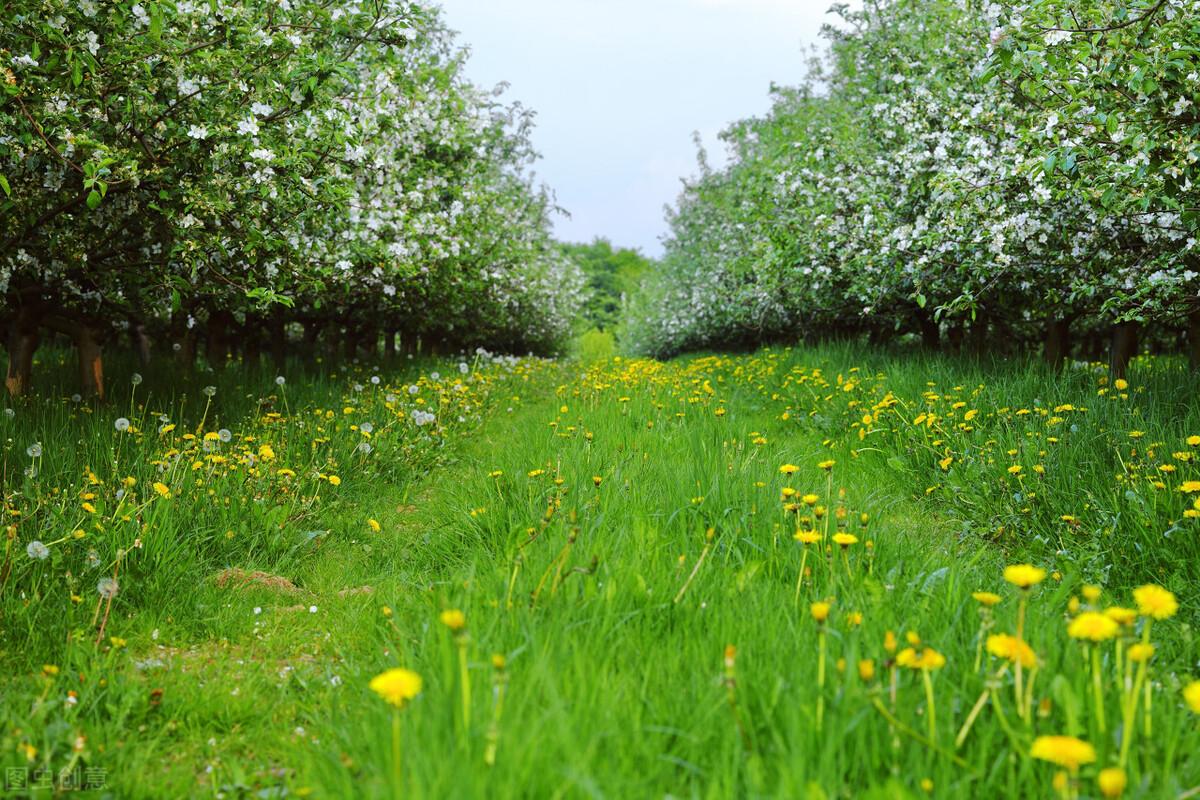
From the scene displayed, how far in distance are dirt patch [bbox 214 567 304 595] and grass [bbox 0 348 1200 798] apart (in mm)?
52

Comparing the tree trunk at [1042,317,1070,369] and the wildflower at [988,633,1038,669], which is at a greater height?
the tree trunk at [1042,317,1070,369]

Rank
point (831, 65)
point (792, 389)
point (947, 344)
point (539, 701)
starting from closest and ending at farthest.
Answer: point (539, 701), point (792, 389), point (947, 344), point (831, 65)

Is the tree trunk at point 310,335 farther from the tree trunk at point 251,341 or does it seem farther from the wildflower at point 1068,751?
the wildflower at point 1068,751

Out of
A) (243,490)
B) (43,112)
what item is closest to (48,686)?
(243,490)

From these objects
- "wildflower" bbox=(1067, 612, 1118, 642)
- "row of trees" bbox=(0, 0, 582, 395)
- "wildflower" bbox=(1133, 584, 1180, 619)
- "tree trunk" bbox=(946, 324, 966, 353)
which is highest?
"row of trees" bbox=(0, 0, 582, 395)

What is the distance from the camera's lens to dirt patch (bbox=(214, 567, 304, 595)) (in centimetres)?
396

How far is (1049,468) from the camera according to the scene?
4973 millimetres

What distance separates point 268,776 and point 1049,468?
4.85m

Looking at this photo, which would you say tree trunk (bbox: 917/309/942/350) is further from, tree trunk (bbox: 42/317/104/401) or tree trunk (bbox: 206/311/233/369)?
tree trunk (bbox: 42/317/104/401)

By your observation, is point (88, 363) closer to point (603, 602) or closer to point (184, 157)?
point (184, 157)

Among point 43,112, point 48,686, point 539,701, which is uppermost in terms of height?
point 43,112

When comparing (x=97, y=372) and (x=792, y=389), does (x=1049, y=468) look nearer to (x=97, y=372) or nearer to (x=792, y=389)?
(x=792, y=389)

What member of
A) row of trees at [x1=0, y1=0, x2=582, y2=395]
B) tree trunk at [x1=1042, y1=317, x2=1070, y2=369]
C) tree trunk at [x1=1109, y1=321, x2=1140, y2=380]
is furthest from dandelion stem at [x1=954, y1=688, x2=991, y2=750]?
tree trunk at [x1=1042, y1=317, x2=1070, y2=369]

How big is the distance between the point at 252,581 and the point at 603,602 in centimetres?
219
